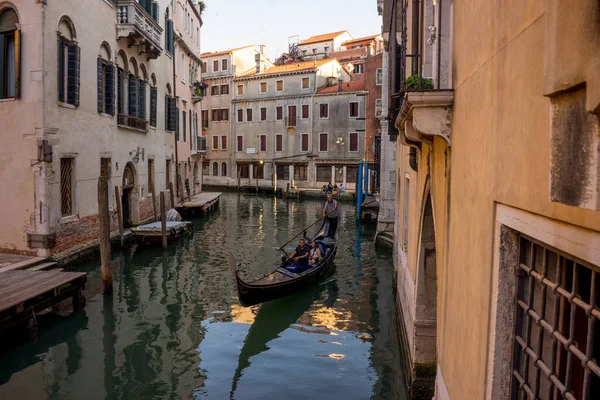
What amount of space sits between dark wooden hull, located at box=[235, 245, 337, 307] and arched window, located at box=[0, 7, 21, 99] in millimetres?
5775

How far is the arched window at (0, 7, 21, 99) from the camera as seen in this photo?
388 inches

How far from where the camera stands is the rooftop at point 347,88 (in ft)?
106

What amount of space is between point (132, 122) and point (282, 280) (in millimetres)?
8134

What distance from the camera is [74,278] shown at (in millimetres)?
8305

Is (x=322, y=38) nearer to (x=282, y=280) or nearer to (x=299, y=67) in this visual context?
(x=299, y=67)

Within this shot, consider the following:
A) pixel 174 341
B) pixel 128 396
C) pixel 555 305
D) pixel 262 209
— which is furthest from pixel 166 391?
pixel 262 209

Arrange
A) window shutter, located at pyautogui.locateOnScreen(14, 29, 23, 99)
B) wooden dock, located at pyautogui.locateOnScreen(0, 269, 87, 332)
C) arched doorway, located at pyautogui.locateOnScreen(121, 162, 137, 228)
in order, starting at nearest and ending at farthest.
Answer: wooden dock, located at pyautogui.locateOnScreen(0, 269, 87, 332) < window shutter, located at pyautogui.locateOnScreen(14, 29, 23, 99) < arched doorway, located at pyautogui.locateOnScreen(121, 162, 137, 228)

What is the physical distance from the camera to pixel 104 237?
9.23 meters

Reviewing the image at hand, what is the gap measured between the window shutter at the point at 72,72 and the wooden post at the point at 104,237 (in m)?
2.55

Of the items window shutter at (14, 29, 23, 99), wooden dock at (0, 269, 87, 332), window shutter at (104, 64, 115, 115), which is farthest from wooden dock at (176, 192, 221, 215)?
wooden dock at (0, 269, 87, 332)

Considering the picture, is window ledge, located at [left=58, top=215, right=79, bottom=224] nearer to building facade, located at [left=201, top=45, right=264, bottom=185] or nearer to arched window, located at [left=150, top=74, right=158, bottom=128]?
arched window, located at [left=150, top=74, right=158, bottom=128]

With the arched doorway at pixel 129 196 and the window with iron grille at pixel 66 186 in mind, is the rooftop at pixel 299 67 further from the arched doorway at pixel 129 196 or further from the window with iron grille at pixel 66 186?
the window with iron grille at pixel 66 186

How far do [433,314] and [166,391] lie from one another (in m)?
3.10

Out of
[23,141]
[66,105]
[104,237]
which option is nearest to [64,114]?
[66,105]
